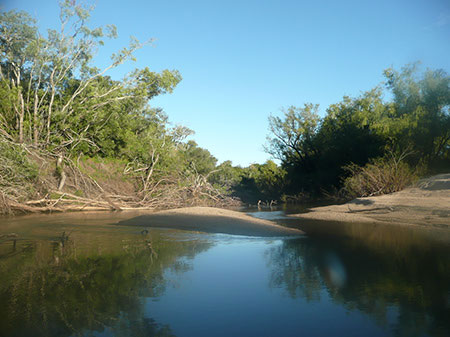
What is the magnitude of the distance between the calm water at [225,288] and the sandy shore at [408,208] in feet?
13.2

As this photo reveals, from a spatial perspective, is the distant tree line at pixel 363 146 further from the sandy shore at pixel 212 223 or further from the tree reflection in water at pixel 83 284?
the tree reflection in water at pixel 83 284

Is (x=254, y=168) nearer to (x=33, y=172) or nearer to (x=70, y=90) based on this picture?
(x=70, y=90)

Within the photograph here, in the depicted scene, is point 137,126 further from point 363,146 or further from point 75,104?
point 363,146

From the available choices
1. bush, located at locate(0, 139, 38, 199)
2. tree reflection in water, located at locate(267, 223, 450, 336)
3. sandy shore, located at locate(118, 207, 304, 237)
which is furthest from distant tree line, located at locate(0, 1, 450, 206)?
tree reflection in water, located at locate(267, 223, 450, 336)

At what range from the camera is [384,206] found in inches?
539

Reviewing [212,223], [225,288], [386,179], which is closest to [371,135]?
[386,179]

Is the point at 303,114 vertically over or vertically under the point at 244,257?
over

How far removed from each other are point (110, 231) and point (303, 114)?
96.6 ft

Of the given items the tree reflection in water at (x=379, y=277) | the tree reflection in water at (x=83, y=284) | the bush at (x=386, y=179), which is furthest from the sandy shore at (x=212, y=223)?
the bush at (x=386, y=179)

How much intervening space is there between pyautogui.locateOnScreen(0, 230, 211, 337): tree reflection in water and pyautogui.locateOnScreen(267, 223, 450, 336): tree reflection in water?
179 cm

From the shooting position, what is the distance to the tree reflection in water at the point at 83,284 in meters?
3.02

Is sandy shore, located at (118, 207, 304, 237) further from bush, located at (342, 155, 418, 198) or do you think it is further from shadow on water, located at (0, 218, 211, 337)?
bush, located at (342, 155, 418, 198)

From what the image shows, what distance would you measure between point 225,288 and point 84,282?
1.91 m

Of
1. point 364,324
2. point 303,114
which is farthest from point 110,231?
point 303,114
